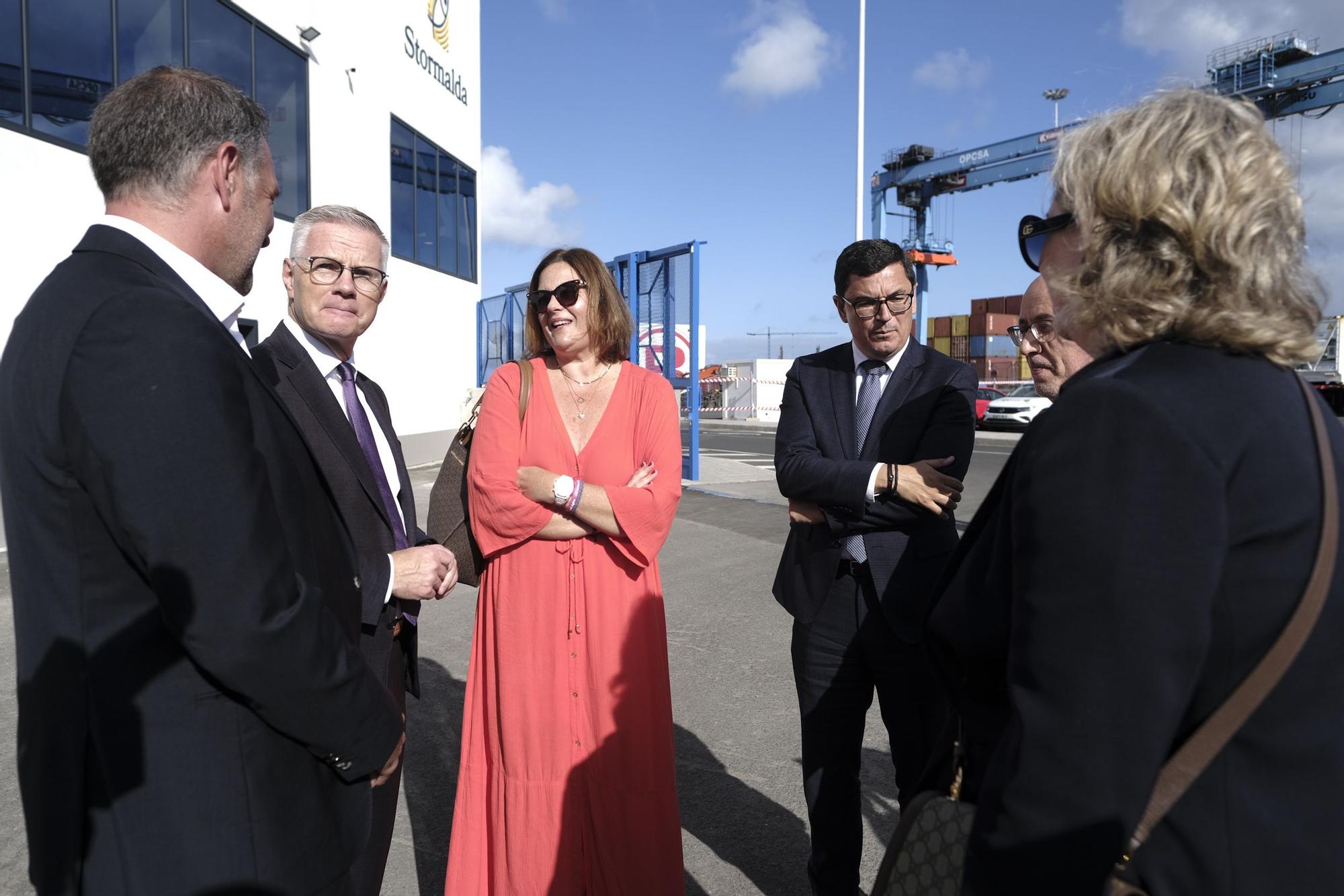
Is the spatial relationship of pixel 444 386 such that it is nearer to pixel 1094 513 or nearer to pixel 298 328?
pixel 298 328

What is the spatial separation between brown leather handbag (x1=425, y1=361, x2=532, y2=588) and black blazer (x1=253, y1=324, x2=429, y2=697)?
504 millimetres

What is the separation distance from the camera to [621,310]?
314 cm

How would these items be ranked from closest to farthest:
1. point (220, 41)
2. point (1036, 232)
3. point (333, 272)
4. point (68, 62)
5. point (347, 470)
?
point (1036, 232) < point (347, 470) < point (333, 272) < point (68, 62) < point (220, 41)

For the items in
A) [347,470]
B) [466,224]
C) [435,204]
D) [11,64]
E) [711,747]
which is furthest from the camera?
[466,224]

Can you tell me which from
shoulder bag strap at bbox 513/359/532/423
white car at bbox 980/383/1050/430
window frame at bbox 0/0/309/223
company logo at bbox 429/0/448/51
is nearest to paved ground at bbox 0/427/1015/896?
shoulder bag strap at bbox 513/359/532/423

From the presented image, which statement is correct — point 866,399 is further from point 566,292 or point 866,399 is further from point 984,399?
point 984,399

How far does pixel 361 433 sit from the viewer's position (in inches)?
100.0

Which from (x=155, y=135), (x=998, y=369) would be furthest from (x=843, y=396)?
(x=998, y=369)

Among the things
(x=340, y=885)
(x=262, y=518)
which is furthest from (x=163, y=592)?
(x=340, y=885)

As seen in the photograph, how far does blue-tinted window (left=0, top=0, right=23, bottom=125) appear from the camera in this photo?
838cm

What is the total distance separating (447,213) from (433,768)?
16.5 metres

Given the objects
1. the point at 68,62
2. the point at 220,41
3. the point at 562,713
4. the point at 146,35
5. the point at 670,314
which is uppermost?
the point at 220,41

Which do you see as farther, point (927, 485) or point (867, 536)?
point (867, 536)

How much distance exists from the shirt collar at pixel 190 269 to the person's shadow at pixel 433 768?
2.12 metres
